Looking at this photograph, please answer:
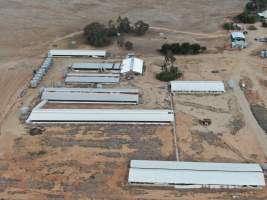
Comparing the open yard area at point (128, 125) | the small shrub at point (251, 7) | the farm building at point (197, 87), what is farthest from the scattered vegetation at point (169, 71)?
the small shrub at point (251, 7)

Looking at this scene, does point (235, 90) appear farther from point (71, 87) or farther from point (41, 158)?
point (41, 158)

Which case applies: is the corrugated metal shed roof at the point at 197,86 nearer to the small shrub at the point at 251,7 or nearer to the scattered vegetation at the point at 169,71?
the scattered vegetation at the point at 169,71

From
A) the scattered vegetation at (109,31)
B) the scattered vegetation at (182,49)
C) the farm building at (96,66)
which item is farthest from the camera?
the scattered vegetation at (109,31)

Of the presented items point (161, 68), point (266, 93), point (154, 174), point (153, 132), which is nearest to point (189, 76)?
point (161, 68)

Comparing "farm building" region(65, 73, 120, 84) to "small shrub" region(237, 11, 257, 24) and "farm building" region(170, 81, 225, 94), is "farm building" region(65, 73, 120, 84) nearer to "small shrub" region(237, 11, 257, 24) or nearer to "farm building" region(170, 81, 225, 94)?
"farm building" region(170, 81, 225, 94)

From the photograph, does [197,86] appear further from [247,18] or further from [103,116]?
[247,18]

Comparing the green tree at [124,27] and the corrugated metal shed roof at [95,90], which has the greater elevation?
the green tree at [124,27]

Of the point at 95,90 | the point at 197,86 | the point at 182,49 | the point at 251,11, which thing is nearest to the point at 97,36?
the point at 182,49
